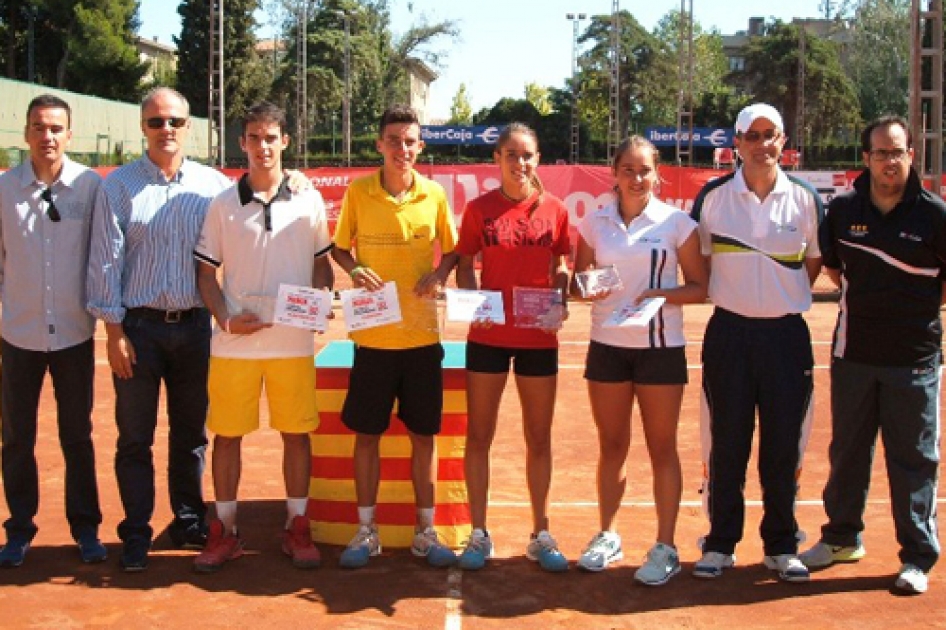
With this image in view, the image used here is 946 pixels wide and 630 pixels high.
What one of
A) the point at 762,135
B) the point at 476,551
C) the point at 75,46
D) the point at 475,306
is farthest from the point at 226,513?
the point at 75,46

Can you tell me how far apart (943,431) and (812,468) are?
1.52 metres

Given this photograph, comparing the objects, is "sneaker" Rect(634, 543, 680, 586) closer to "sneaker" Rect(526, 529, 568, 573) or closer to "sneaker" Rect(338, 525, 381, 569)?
"sneaker" Rect(526, 529, 568, 573)

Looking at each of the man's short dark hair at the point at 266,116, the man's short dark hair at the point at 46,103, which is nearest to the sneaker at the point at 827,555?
the man's short dark hair at the point at 266,116

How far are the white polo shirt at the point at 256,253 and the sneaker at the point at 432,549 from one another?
3.83 feet

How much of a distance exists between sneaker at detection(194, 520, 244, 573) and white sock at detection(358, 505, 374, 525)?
662 mm

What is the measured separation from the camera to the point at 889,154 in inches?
219

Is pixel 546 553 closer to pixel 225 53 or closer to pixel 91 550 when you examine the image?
pixel 91 550

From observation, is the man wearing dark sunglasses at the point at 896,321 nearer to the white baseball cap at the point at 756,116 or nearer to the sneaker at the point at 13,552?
the white baseball cap at the point at 756,116

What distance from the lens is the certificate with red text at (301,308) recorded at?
5.64 metres

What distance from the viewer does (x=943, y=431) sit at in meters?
9.02

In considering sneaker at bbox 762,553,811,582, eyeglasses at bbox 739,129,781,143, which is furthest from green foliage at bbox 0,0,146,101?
sneaker at bbox 762,553,811,582

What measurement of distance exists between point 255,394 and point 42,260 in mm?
1267

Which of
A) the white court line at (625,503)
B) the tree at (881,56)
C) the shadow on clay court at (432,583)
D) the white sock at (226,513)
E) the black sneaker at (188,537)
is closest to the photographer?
the shadow on clay court at (432,583)

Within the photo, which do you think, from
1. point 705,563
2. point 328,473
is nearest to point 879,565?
point 705,563
